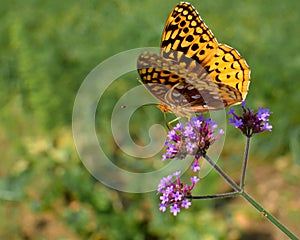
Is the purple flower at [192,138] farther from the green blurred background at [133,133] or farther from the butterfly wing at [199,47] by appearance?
the green blurred background at [133,133]

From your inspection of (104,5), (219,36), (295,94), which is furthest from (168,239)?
(104,5)

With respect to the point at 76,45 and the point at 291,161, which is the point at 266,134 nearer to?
the point at 291,161

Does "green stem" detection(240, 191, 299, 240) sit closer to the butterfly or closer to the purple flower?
the purple flower

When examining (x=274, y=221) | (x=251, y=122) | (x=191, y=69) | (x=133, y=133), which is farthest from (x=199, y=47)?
(x=133, y=133)

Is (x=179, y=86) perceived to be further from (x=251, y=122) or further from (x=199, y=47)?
(x=251, y=122)

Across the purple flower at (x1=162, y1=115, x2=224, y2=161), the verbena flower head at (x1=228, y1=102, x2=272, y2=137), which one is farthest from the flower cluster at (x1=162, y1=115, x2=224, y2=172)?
the verbena flower head at (x1=228, y1=102, x2=272, y2=137)

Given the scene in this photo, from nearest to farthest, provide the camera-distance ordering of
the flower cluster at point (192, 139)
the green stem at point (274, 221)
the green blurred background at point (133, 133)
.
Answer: the green stem at point (274, 221) → the flower cluster at point (192, 139) → the green blurred background at point (133, 133)

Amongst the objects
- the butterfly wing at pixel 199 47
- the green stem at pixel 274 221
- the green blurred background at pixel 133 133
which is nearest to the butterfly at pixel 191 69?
the butterfly wing at pixel 199 47

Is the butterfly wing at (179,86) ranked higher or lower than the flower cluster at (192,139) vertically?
higher
